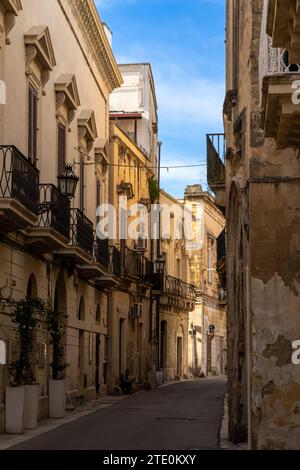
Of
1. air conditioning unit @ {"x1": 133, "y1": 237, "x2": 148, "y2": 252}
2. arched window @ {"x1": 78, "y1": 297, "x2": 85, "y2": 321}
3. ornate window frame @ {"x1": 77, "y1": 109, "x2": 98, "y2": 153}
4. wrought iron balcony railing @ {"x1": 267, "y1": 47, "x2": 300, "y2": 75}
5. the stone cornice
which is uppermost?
the stone cornice

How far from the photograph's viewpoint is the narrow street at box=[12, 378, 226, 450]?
14.6 m

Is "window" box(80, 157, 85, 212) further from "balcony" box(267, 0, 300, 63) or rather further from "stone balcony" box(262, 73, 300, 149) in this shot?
"balcony" box(267, 0, 300, 63)

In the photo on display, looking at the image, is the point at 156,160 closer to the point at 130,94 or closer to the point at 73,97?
the point at 130,94

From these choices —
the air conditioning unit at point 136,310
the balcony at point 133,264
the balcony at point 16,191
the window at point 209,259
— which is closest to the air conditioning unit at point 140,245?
the balcony at point 133,264

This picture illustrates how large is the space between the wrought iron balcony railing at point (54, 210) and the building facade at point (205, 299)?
31.2 metres

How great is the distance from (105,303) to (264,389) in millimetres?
19804

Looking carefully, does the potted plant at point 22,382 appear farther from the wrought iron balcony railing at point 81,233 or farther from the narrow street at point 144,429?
the wrought iron balcony railing at point 81,233

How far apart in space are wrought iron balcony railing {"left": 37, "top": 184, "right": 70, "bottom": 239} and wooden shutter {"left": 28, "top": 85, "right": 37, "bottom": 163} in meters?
0.73

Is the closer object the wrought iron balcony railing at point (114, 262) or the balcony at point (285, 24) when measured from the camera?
the balcony at point (285, 24)

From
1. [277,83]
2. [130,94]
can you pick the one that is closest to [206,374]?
[130,94]

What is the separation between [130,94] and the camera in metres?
42.0

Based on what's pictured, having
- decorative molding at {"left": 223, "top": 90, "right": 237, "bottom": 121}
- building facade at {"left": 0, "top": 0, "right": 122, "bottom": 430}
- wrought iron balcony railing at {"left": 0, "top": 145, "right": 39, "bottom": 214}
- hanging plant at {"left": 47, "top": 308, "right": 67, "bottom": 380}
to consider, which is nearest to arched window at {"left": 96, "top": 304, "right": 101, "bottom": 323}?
building facade at {"left": 0, "top": 0, "right": 122, "bottom": 430}

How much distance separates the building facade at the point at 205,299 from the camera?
2026 inches
